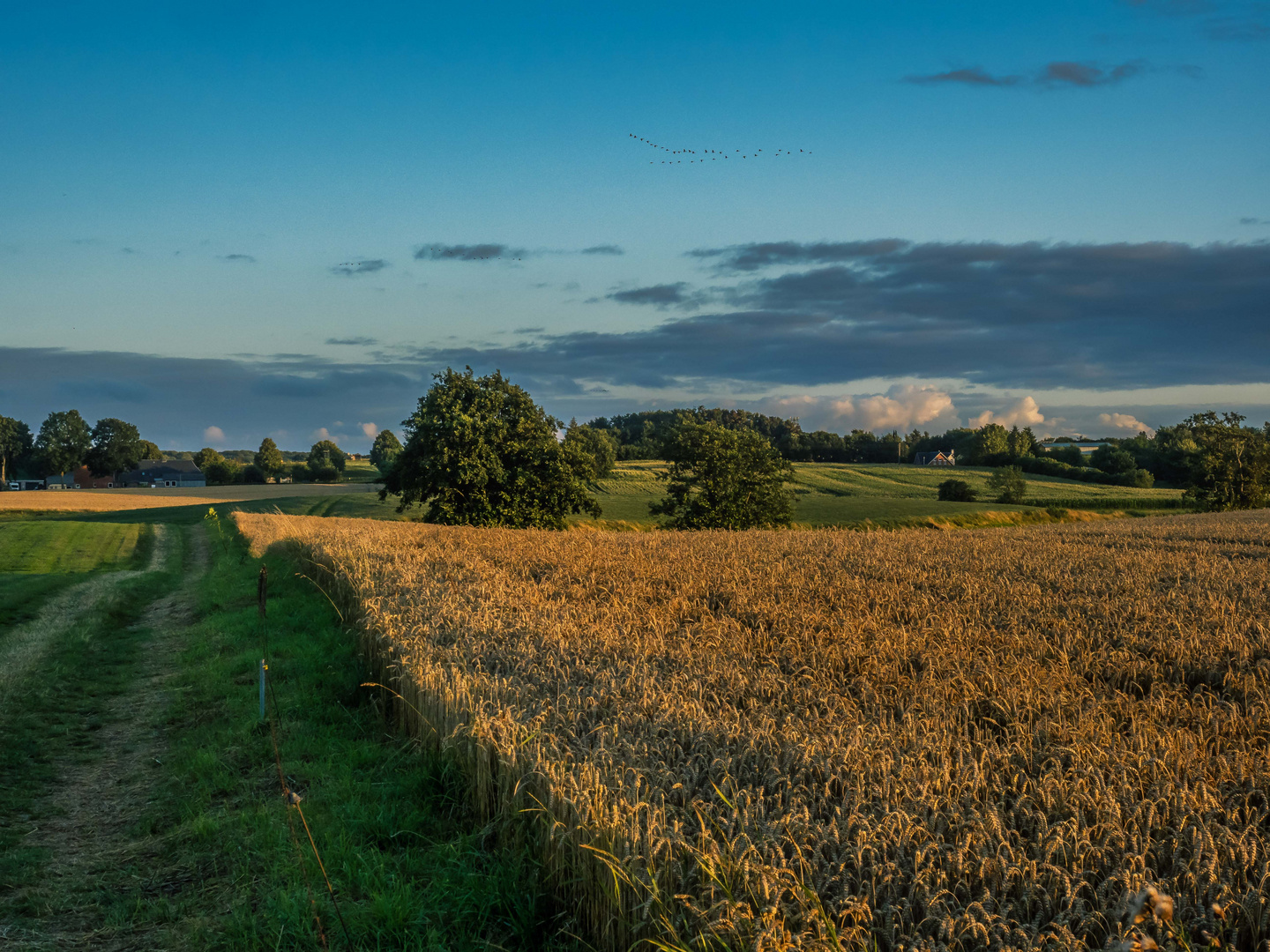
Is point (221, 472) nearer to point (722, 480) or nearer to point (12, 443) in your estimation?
point (12, 443)

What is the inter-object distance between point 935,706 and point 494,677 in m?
3.45

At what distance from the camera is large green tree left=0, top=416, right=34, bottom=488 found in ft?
446

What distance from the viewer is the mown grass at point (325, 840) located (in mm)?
4293

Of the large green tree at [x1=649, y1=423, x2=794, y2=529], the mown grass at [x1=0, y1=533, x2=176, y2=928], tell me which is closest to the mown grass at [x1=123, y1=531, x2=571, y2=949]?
the mown grass at [x1=0, y1=533, x2=176, y2=928]

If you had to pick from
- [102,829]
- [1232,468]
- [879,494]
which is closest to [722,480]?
[879,494]

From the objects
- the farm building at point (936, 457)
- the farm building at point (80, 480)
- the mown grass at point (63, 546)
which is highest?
the farm building at point (936, 457)

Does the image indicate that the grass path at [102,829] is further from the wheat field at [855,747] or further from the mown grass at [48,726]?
the wheat field at [855,747]

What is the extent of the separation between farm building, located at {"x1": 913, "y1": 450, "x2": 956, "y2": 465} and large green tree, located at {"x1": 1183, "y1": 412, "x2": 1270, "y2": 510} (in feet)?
212

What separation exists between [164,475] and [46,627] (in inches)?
6237

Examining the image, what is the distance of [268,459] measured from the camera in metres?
137

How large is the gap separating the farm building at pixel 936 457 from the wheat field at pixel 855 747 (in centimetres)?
13115

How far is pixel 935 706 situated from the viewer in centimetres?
551

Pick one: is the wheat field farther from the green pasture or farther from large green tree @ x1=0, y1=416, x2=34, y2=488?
large green tree @ x1=0, y1=416, x2=34, y2=488

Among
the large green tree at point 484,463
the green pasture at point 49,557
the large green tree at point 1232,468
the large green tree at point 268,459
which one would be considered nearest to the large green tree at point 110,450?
the large green tree at point 268,459
